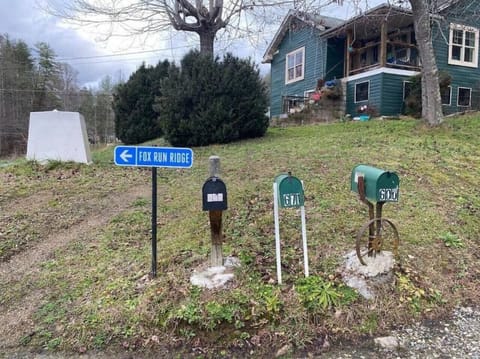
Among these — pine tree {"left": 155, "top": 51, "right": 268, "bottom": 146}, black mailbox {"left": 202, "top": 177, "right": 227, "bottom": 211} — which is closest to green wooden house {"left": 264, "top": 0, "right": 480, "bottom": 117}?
pine tree {"left": 155, "top": 51, "right": 268, "bottom": 146}

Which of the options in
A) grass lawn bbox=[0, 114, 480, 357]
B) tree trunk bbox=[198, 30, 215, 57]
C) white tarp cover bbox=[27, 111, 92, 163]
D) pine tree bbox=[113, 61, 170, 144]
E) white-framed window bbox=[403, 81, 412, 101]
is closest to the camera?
grass lawn bbox=[0, 114, 480, 357]

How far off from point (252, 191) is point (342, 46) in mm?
14247

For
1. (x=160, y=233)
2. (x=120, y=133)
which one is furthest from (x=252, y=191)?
(x=120, y=133)

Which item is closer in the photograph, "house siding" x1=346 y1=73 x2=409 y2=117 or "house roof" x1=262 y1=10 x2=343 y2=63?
"house siding" x1=346 y1=73 x2=409 y2=117

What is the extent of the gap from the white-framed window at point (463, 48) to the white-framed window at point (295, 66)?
6.28 metres

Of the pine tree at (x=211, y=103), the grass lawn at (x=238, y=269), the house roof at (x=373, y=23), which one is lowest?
the grass lawn at (x=238, y=269)

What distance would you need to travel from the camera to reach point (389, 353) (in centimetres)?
218

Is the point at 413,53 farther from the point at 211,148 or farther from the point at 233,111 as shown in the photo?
the point at 211,148

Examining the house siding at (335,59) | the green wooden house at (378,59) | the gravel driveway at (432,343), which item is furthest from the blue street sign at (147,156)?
the house siding at (335,59)

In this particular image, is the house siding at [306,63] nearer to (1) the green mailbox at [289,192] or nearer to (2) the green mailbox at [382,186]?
(2) the green mailbox at [382,186]

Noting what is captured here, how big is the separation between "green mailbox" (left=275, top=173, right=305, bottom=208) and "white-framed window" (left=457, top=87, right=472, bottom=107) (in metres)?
15.6

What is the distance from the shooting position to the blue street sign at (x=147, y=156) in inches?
104

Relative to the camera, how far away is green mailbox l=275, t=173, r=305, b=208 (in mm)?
2590

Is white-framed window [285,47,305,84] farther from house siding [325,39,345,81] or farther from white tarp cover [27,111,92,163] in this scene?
white tarp cover [27,111,92,163]
